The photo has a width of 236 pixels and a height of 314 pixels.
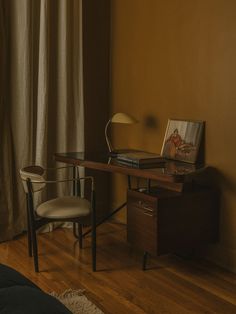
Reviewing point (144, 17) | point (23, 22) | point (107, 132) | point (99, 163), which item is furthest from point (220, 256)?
point (23, 22)

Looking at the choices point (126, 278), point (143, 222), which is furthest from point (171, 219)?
point (126, 278)

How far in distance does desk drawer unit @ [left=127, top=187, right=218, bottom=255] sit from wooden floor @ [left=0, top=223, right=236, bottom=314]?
0.20m

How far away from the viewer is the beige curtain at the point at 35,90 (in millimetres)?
3537

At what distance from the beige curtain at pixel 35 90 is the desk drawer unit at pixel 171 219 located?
1.10m

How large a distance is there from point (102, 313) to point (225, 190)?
1.21 meters

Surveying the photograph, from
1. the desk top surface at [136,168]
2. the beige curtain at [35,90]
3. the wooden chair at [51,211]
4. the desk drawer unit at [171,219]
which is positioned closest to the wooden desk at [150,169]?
the desk top surface at [136,168]

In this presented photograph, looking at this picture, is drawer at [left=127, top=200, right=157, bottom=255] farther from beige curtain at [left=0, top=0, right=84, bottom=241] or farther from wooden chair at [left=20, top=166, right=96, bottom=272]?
beige curtain at [left=0, top=0, right=84, bottom=241]

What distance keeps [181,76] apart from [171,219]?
111 cm

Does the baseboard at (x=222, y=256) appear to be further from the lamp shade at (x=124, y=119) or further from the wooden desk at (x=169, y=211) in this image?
the lamp shade at (x=124, y=119)

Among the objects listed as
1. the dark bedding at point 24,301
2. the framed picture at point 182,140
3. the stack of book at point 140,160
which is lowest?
the dark bedding at point 24,301

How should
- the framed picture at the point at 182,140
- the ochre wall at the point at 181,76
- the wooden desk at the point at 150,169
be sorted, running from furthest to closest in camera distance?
the framed picture at the point at 182,140 < the ochre wall at the point at 181,76 < the wooden desk at the point at 150,169

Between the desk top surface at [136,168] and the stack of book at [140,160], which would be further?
the stack of book at [140,160]

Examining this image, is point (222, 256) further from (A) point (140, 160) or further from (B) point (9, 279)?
(B) point (9, 279)

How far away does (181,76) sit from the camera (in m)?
3.27
